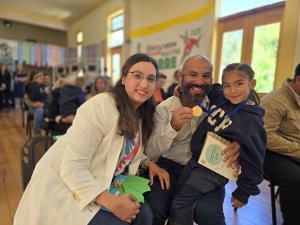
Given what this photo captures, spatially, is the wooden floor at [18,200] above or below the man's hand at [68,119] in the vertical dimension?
below

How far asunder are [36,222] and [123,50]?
7.15 m

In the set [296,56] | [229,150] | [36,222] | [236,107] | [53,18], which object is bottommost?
[36,222]

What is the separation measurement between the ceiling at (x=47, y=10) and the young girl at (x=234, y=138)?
28.0 ft


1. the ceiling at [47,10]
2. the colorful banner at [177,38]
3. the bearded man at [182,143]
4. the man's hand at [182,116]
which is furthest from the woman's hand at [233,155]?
the ceiling at [47,10]

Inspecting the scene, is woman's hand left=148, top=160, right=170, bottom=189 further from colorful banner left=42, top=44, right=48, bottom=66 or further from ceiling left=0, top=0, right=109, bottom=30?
colorful banner left=42, top=44, right=48, bottom=66

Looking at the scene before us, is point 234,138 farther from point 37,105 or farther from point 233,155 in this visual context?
point 37,105

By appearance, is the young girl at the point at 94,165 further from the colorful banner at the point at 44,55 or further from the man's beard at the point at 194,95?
the colorful banner at the point at 44,55

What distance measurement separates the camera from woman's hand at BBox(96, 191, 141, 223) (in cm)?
109

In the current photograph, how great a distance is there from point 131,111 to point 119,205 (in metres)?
0.44

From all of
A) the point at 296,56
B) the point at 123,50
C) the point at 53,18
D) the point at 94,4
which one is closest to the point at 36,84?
the point at 123,50

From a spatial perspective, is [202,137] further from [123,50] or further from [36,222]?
[123,50]

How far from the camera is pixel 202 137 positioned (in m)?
1.40

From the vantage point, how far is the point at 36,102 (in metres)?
4.43

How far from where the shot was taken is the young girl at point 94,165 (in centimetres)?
109
